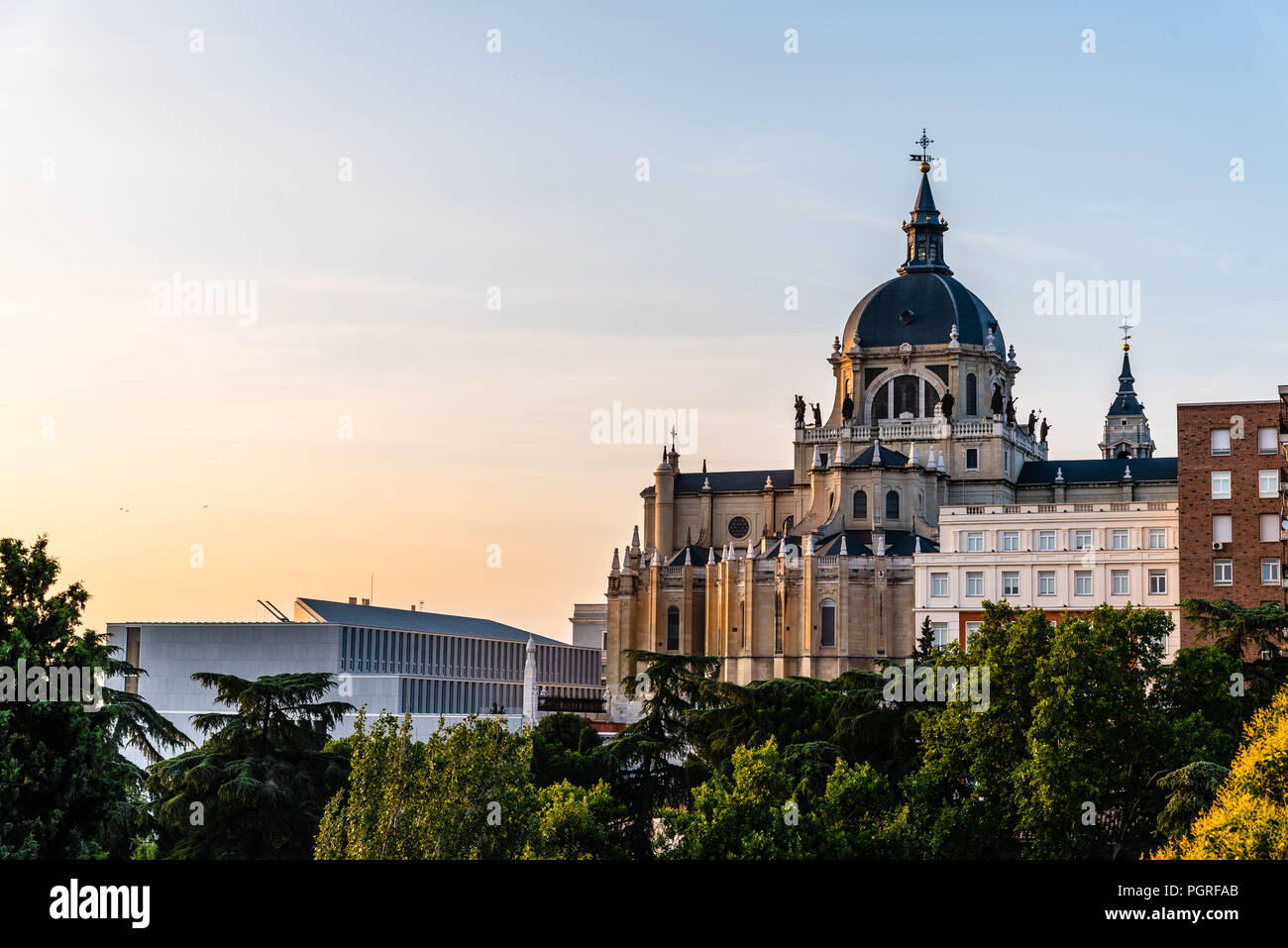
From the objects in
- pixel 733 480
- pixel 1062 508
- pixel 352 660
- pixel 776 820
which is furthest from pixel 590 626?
pixel 776 820

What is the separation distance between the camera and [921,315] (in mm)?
141125

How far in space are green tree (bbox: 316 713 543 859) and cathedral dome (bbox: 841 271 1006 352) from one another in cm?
10291

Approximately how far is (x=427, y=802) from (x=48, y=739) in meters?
8.68

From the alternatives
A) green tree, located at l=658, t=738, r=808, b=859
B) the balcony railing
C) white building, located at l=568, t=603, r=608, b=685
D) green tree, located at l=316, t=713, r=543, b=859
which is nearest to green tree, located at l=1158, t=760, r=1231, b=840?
green tree, located at l=658, t=738, r=808, b=859

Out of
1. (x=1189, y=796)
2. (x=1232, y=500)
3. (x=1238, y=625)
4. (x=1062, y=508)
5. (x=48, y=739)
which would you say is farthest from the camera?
(x=1062, y=508)

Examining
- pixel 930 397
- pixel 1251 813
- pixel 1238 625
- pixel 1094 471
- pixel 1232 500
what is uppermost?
pixel 930 397

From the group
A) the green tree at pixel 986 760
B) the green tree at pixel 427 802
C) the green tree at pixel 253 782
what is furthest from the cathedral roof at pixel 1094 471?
the green tree at pixel 427 802

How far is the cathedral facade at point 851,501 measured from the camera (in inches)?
4838

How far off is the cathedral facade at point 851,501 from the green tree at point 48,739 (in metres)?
86.1

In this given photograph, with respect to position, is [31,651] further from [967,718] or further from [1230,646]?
[1230,646]

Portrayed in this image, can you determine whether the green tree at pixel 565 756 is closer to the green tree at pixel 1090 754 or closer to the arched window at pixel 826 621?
the green tree at pixel 1090 754

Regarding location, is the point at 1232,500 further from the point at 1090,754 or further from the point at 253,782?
the point at 253,782

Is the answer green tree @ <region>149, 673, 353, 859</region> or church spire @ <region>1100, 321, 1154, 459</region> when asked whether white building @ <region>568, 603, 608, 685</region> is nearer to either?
church spire @ <region>1100, 321, 1154, 459</region>

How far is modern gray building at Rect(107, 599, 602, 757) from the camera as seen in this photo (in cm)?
11544
